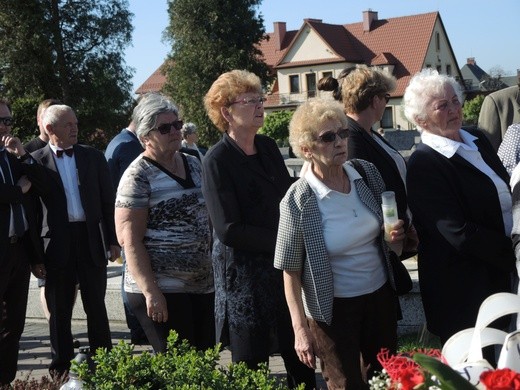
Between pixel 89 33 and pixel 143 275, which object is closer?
pixel 143 275

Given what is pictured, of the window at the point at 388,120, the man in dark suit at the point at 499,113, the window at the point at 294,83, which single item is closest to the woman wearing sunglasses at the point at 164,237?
the man in dark suit at the point at 499,113

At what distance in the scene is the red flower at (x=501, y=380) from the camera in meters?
1.88

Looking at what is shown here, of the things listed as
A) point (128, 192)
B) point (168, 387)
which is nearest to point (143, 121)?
point (128, 192)

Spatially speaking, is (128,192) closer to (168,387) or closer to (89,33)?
(168,387)

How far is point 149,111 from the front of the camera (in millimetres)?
5125

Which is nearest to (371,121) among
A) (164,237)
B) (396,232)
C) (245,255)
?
(245,255)

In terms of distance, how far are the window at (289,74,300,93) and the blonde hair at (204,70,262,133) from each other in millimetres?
76017

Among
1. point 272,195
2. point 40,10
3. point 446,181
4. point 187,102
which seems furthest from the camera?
point 187,102

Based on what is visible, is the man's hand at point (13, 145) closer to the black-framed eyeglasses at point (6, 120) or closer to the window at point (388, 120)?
the black-framed eyeglasses at point (6, 120)

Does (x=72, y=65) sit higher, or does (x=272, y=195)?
(x=72, y=65)

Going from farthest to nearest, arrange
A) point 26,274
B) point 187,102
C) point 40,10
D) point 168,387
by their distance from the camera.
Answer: point 187,102 → point 40,10 → point 26,274 → point 168,387

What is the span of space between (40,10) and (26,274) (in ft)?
136

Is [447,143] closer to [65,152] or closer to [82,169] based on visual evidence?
[82,169]

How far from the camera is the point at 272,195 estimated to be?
→ 4.86 metres
